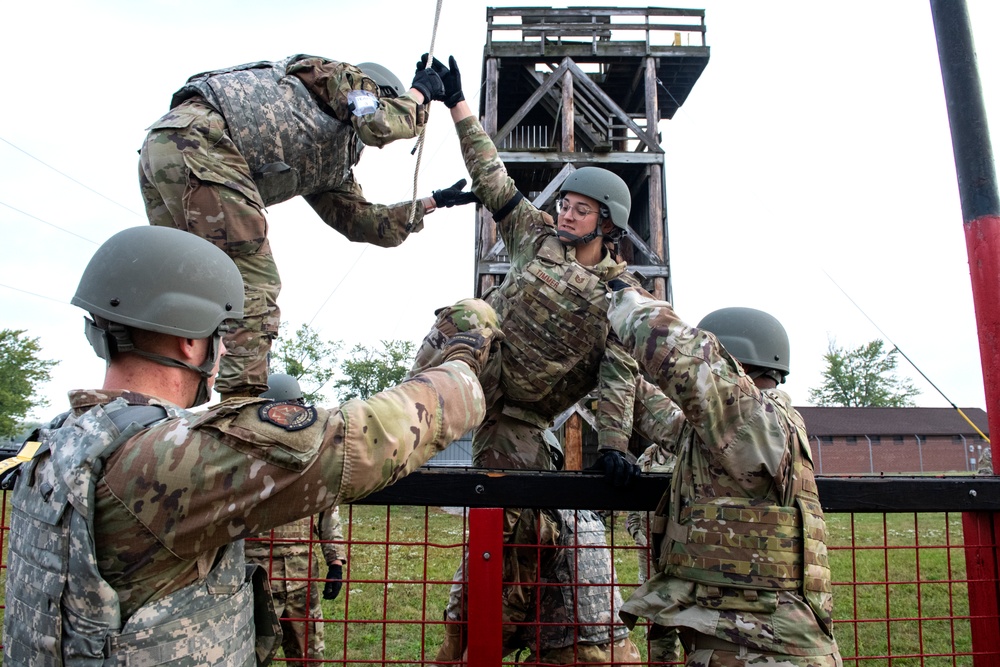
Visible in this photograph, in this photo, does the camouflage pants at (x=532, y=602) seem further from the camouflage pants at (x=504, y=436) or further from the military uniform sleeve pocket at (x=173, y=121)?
the military uniform sleeve pocket at (x=173, y=121)

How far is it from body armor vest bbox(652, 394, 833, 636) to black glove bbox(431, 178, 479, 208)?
221 cm

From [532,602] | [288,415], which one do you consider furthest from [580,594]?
[288,415]

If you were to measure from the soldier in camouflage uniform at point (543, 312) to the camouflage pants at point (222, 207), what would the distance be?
3.90ft

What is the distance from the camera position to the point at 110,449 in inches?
60.9

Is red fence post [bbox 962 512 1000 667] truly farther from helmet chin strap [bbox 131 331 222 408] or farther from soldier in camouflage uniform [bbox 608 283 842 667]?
helmet chin strap [bbox 131 331 222 408]

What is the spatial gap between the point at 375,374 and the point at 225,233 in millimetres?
41914

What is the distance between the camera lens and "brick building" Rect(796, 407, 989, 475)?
46.7 m

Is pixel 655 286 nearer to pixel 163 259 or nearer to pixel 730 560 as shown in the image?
pixel 730 560

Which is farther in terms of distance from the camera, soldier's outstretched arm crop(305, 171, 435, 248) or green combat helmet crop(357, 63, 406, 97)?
soldier's outstretched arm crop(305, 171, 435, 248)

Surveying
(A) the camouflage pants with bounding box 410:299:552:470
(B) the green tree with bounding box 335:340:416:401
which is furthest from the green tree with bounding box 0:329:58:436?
Result: (A) the camouflage pants with bounding box 410:299:552:470

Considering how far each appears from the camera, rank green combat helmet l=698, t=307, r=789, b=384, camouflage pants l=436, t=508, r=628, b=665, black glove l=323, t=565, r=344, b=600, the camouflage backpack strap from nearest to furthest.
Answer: the camouflage backpack strap, green combat helmet l=698, t=307, r=789, b=384, camouflage pants l=436, t=508, r=628, b=665, black glove l=323, t=565, r=344, b=600

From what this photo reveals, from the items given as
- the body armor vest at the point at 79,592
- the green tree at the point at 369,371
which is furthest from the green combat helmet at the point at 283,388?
the green tree at the point at 369,371

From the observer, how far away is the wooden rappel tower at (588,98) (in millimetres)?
12469

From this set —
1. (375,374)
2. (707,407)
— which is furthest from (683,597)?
(375,374)
